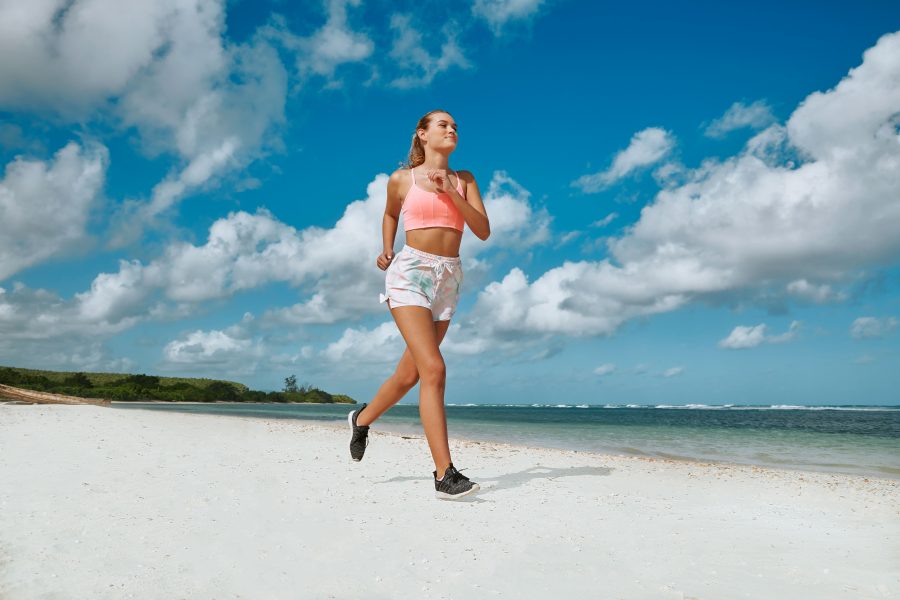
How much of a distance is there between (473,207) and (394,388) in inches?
67.2

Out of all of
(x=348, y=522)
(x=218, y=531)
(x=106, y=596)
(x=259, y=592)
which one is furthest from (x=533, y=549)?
(x=106, y=596)

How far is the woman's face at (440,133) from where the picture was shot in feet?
16.2

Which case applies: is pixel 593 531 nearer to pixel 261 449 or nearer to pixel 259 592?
pixel 259 592

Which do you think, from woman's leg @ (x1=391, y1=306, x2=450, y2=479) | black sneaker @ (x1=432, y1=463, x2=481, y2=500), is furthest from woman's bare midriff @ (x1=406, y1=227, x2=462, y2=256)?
black sneaker @ (x1=432, y1=463, x2=481, y2=500)

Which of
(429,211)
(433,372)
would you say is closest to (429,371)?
(433,372)

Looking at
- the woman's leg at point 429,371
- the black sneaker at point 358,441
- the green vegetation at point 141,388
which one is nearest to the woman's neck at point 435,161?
the woman's leg at point 429,371

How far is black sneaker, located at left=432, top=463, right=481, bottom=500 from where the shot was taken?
4.20 metres

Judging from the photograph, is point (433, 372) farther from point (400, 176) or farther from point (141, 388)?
point (141, 388)

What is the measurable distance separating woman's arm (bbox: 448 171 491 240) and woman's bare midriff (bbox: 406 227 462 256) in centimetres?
18

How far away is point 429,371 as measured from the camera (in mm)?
4492

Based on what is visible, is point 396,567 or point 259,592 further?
point 396,567

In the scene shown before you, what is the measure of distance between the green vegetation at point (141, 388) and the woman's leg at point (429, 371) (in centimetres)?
4149

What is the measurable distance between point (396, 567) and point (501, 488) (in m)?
2.30

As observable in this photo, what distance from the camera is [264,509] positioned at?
3809mm
